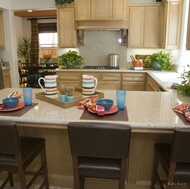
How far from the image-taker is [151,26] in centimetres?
461

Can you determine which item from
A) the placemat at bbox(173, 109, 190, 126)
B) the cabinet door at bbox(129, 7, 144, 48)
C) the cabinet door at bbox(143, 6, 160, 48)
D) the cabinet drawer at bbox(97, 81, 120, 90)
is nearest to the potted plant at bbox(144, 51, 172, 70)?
the cabinet door at bbox(143, 6, 160, 48)

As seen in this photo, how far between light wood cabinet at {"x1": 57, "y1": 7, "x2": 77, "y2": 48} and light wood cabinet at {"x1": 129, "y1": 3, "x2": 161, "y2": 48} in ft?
4.35

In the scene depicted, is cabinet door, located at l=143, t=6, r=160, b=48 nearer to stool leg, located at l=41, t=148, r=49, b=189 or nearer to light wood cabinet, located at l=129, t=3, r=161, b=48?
light wood cabinet, located at l=129, t=3, r=161, b=48

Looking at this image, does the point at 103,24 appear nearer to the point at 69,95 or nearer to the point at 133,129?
the point at 69,95

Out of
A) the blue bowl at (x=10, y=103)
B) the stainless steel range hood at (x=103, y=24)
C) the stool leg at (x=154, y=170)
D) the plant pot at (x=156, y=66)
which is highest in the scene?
the stainless steel range hood at (x=103, y=24)

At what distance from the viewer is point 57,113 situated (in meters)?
1.57

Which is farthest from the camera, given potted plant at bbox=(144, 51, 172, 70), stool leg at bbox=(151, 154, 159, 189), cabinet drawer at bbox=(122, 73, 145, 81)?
cabinet drawer at bbox=(122, 73, 145, 81)

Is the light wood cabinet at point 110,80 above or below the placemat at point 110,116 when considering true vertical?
below

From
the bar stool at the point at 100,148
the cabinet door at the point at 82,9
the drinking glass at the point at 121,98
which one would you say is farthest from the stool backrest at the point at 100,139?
the cabinet door at the point at 82,9

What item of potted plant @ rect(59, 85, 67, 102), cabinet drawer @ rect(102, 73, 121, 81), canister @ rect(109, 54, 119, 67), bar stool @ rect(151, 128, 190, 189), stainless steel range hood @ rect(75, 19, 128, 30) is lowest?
bar stool @ rect(151, 128, 190, 189)

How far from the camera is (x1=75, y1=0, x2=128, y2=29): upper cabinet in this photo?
4426 millimetres

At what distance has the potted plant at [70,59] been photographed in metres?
4.78

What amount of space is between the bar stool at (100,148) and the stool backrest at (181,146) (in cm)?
28

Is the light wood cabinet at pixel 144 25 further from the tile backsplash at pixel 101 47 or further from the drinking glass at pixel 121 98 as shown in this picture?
the drinking glass at pixel 121 98
